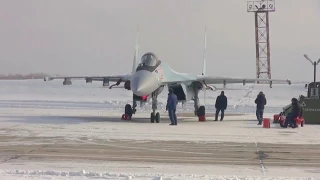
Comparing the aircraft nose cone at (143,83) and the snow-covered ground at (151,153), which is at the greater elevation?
the aircraft nose cone at (143,83)

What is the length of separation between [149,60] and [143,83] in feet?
5.76

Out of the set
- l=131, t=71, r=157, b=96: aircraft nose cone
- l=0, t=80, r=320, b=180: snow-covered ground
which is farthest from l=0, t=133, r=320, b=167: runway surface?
l=131, t=71, r=157, b=96: aircraft nose cone

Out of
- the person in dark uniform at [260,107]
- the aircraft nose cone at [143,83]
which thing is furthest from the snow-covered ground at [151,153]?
the person in dark uniform at [260,107]

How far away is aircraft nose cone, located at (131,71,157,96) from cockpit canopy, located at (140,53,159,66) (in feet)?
2.36

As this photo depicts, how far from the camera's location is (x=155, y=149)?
12008 mm

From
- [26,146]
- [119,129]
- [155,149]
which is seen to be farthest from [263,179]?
[119,129]

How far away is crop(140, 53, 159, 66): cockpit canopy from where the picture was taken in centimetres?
2102

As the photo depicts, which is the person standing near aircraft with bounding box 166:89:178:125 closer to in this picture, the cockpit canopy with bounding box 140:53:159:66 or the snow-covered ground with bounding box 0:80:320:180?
the cockpit canopy with bounding box 140:53:159:66

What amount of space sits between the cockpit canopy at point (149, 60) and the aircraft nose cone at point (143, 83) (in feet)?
2.36

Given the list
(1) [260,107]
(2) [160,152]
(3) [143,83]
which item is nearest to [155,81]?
(3) [143,83]

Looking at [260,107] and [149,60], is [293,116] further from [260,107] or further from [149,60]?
[149,60]

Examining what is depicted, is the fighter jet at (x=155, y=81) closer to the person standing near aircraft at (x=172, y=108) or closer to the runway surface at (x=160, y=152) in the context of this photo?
the person standing near aircraft at (x=172, y=108)

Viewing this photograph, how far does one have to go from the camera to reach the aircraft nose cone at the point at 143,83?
19578 mm

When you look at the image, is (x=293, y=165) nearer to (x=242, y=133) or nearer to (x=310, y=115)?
(x=242, y=133)
